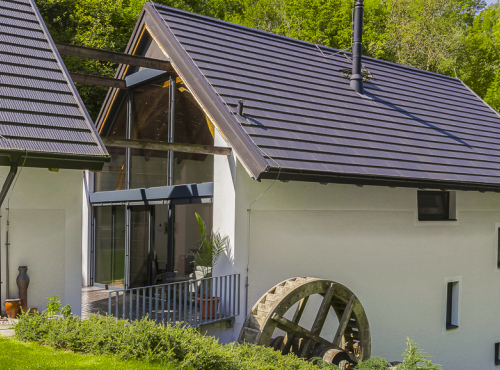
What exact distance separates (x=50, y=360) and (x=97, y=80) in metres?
6.96

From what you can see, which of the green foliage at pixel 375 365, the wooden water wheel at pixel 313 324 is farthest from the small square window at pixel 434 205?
the green foliage at pixel 375 365

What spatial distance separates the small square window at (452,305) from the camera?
1173cm

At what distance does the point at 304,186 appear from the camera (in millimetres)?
9438

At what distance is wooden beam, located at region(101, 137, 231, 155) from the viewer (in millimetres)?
7920

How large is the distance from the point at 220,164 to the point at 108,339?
3.91 meters

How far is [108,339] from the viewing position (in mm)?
5785

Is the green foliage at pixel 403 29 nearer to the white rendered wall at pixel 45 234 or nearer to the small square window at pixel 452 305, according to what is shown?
the small square window at pixel 452 305

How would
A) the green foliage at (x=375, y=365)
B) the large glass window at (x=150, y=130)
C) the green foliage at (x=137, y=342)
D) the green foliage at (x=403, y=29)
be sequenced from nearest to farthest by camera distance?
1. the green foliage at (x=137, y=342)
2. the green foliage at (x=375, y=365)
3. the large glass window at (x=150, y=130)
4. the green foliage at (x=403, y=29)

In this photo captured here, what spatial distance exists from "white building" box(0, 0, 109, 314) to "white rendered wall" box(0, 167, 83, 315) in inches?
0.5

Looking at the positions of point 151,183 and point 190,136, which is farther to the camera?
point 151,183

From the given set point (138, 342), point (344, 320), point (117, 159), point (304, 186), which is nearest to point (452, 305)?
point (344, 320)

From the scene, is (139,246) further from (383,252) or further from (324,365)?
(324,365)

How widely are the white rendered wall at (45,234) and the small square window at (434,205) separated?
7.03 meters

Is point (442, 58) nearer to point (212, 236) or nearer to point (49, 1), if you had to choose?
point (49, 1)
